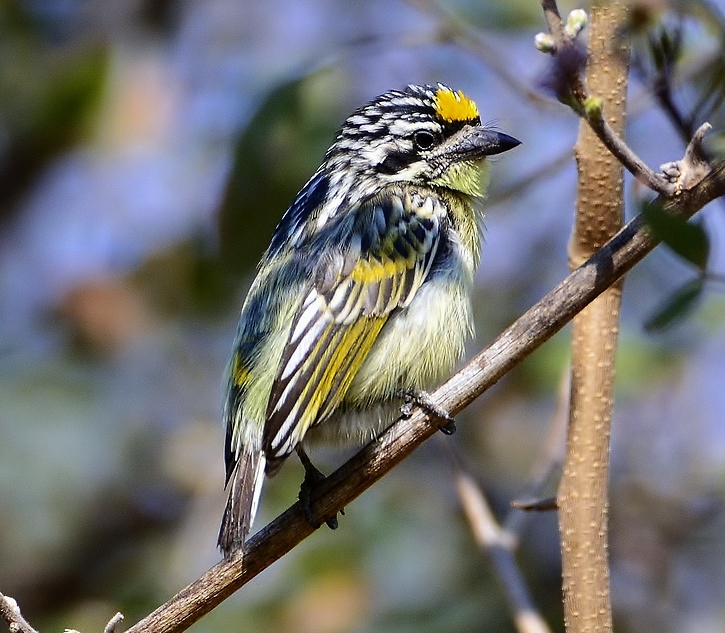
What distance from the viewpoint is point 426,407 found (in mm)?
2902

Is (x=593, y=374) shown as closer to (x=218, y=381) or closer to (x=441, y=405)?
(x=441, y=405)

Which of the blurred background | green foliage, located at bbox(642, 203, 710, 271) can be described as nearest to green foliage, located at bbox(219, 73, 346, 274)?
the blurred background

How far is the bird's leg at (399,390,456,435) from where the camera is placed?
2824 mm

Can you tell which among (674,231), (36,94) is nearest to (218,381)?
(36,94)

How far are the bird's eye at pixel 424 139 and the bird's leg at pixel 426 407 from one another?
960 millimetres

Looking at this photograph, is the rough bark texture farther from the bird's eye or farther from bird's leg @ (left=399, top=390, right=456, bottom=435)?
the bird's eye

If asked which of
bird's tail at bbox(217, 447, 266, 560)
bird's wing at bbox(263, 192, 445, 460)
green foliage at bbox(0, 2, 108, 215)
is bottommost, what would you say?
bird's tail at bbox(217, 447, 266, 560)

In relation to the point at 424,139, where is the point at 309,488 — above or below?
below

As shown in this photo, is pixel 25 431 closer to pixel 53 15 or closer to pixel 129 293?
pixel 129 293

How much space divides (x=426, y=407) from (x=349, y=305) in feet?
1.88

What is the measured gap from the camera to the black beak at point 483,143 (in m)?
3.78

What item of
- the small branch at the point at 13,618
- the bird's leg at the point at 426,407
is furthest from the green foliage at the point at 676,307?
the small branch at the point at 13,618

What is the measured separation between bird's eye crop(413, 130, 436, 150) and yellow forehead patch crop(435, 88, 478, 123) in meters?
0.08

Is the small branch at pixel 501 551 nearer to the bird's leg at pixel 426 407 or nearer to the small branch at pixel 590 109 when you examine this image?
the bird's leg at pixel 426 407
